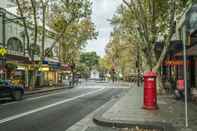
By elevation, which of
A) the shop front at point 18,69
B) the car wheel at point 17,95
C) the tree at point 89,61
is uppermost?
the tree at point 89,61

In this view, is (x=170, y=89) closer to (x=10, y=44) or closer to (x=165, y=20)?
(x=165, y=20)

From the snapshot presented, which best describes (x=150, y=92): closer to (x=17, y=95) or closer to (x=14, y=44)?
(x=17, y=95)

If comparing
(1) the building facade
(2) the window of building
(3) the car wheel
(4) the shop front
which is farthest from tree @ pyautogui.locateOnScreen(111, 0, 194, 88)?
(2) the window of building

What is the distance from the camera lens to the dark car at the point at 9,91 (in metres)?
24.0

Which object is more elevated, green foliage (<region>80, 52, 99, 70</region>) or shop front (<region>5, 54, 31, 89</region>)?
green foliage (<region>80, 52, 99, 70</region>)

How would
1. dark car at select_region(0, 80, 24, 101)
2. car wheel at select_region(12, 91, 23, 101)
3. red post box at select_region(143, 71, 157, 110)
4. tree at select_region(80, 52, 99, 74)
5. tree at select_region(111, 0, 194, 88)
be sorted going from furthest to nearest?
tree at select_region(80, 52, 99, 74) → tree at select_region(111, 0, 194, 88) → car wheel at select_region(12, 91, 23, 101) → dark car at select_region(0, 80, 24, 101) → red post box at select_region(143, 71, 157, 110)

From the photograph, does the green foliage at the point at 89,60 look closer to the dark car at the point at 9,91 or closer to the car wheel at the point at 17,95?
the car wheel at the point at 17,95

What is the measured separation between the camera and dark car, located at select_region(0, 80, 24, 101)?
2405 cm

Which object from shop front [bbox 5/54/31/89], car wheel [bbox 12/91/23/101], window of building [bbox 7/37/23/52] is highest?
window of building [bbox 7/37/23/52]

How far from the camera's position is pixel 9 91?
24672 millimetres

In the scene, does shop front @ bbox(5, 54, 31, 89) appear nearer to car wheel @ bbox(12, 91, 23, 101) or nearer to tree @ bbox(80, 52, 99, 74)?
car wheel @ bbox(12, 91, 23, 101)

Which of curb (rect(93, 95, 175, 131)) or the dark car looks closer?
curb (rect(93, 95, 175, 131))

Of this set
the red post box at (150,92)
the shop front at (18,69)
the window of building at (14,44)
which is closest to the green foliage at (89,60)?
the window of building at (14,44)

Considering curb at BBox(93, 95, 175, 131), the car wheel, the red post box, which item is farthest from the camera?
the car wheel
